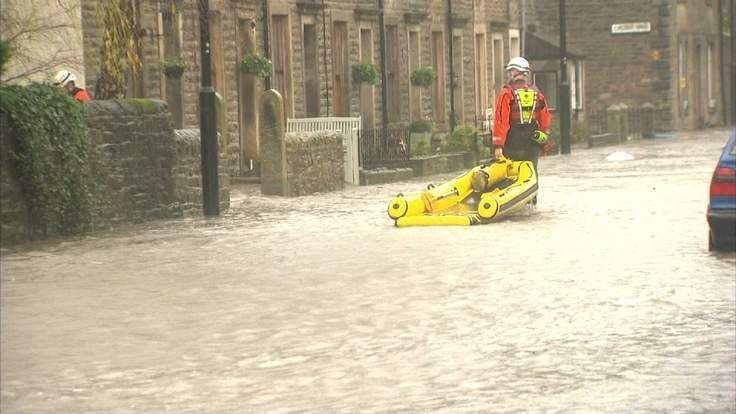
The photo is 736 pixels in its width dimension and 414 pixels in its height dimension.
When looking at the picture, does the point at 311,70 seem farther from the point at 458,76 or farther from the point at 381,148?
the point at 458,76

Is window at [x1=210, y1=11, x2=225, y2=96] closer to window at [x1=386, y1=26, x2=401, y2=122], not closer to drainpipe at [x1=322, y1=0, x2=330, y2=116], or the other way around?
drainpipe at [x1=322, y1=0, x2=330, y2=116]

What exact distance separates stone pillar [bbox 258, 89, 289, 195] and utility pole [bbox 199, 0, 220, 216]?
4.26 meters

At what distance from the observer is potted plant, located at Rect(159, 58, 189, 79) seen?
96.0 feet

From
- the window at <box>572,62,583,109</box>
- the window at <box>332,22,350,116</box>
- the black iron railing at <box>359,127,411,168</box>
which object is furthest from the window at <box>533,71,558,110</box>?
the black iron railing at <box>359,127,411,168</box>

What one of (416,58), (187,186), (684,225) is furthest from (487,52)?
(684,225)

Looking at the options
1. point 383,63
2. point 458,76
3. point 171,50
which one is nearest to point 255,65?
point 171,50

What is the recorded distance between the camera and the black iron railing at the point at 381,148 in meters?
31.8

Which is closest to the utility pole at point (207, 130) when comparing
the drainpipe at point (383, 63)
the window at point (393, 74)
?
the drainpipe at point (383, 63)

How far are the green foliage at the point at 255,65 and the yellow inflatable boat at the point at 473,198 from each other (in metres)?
12.0

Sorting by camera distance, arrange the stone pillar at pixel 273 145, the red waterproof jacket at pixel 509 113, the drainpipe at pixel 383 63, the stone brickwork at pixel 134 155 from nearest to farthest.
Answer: the stone brickwork at pixel 134 155 < the red waterproof jacket at pixel 509 113 < the stone pillar at pixel 273 145 < the drainpipe at pixel 383 63

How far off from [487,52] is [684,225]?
105 feet

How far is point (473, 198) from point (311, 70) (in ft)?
55.1

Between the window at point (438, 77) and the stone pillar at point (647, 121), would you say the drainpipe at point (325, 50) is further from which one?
the stone pillar at point (647, 121)

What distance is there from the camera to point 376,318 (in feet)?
40.2
